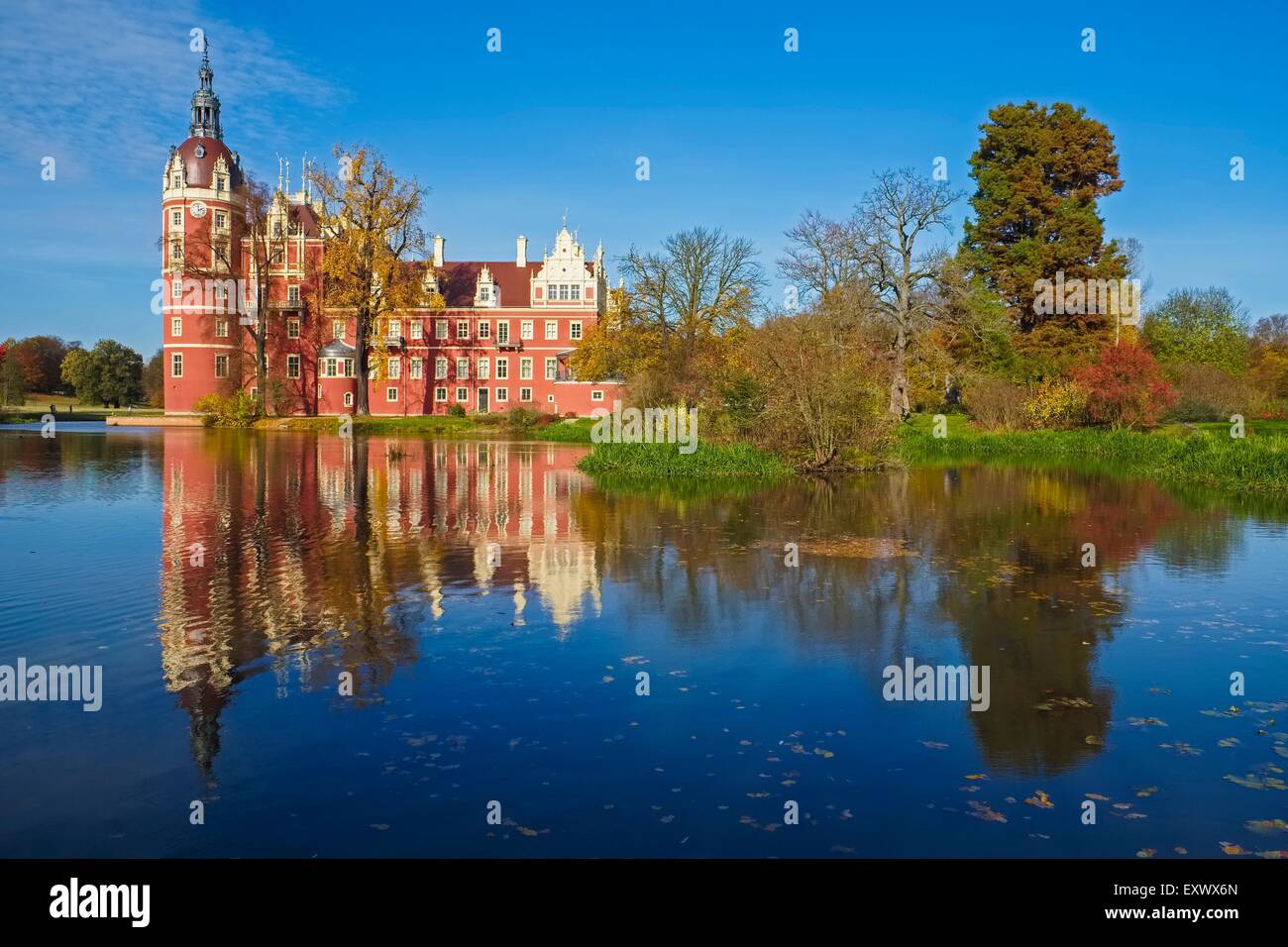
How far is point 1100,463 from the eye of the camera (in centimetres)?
3600

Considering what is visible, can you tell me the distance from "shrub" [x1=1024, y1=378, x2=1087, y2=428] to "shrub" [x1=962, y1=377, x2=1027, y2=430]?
449mm

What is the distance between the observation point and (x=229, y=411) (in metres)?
58.3

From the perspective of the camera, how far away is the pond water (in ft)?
18.3

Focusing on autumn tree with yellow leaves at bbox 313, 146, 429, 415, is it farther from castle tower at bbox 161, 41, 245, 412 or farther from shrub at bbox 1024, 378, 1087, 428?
shrub at bbox 1024, 378, 1087, 428

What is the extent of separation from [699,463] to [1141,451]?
65.6 feet

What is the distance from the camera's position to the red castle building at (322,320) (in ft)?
213

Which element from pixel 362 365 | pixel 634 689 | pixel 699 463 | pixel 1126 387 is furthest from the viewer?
pixel 362 365

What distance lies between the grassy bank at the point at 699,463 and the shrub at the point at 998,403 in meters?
21.2

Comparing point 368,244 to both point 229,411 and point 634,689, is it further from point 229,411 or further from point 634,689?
point 634,689

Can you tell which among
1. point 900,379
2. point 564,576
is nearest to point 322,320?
point 900,379

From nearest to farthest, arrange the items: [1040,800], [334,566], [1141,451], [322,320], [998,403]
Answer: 1. [1040,800]
2. [334,566]
3. [1141,451]
4. [998,403]
5. [322,320]

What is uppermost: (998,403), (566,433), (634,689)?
(998,403)

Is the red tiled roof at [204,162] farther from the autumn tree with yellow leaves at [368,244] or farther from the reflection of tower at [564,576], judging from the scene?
the reflection of tower at [564,576]
